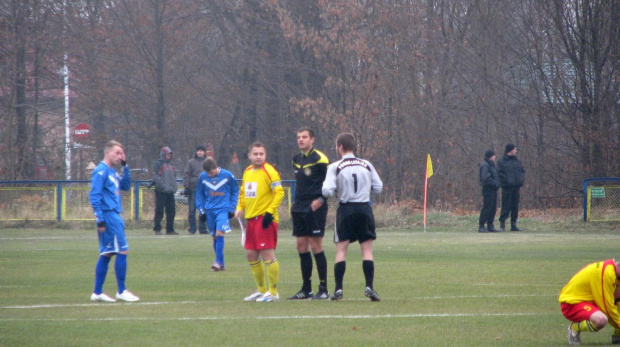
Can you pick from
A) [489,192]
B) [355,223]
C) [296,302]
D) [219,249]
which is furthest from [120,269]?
[489,192]

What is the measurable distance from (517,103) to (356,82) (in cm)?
682

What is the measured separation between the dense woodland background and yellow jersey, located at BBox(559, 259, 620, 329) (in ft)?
76.7

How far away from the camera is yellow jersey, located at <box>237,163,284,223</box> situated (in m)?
9.41

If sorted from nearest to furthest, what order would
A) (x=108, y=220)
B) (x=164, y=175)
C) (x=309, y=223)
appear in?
1. (x=108, y=220)
2. (x=309, y=223)
3. (x=164, y=175)

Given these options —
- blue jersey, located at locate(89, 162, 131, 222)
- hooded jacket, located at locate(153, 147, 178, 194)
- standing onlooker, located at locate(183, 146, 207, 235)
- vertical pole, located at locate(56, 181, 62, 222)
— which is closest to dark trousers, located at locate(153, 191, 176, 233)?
hooded jacket, located at locate(153, 147, 178, 194)

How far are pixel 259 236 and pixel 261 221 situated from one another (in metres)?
0.18

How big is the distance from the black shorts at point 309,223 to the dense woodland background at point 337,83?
20.6m

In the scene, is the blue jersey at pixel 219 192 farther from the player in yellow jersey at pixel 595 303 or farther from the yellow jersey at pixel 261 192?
the player in yellow jersey at pixel 595 303

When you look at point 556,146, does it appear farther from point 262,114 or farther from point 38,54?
point 38,54

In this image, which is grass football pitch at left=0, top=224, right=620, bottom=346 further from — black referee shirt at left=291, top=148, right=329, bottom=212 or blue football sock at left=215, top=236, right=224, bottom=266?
black referee shirt at left=291, top=148, right=329, bottom=212

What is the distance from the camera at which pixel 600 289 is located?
261 inches

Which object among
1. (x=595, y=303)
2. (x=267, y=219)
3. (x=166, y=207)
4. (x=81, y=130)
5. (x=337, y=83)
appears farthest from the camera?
(x=81, y=130)

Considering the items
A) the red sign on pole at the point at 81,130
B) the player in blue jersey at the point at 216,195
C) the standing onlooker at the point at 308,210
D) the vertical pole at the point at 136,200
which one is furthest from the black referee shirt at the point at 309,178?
the red sign on pole at the point at 81,130

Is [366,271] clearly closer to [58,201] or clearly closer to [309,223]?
[309,223]
